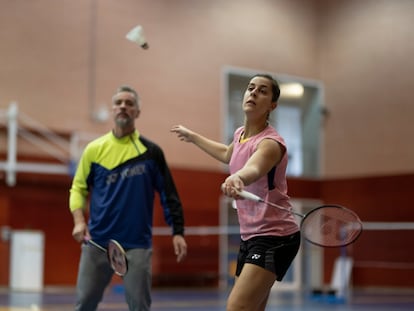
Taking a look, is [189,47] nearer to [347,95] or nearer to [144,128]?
[144,128]

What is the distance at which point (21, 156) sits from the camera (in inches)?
710

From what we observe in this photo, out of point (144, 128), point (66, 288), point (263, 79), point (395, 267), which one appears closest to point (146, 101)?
point (144, 128)

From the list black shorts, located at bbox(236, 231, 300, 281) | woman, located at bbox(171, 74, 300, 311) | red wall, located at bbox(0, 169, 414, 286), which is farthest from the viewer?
red wall, located at bbox(0, 169, 414, 286)

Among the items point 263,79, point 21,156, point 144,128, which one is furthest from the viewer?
point 144,128

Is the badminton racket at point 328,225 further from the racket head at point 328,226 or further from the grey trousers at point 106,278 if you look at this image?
the grey trousers at point 106,278

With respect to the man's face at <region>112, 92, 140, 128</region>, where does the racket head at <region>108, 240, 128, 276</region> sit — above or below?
below

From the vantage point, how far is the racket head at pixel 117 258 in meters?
5.92

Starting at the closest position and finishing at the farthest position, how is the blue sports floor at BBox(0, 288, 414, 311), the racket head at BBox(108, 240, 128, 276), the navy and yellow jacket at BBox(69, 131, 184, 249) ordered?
1. the racket head at BBox(108, 240, 128, 276)
2. the navy and yellow jacket at BBox(69, 131, 184, 249)
3. the blue sports floor at BBox(0, 288, 414, 311)

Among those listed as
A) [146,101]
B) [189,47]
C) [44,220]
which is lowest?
[44,220]

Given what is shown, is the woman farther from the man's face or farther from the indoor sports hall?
the indoor sports hall

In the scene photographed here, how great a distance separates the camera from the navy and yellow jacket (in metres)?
6.16

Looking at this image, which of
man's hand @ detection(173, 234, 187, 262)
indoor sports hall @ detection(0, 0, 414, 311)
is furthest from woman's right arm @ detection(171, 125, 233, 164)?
indoor sports hall @ detection(0, 0, 414, 311)

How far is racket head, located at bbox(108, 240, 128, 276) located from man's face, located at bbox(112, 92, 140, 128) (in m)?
1.04

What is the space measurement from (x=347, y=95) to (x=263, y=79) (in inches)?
722
